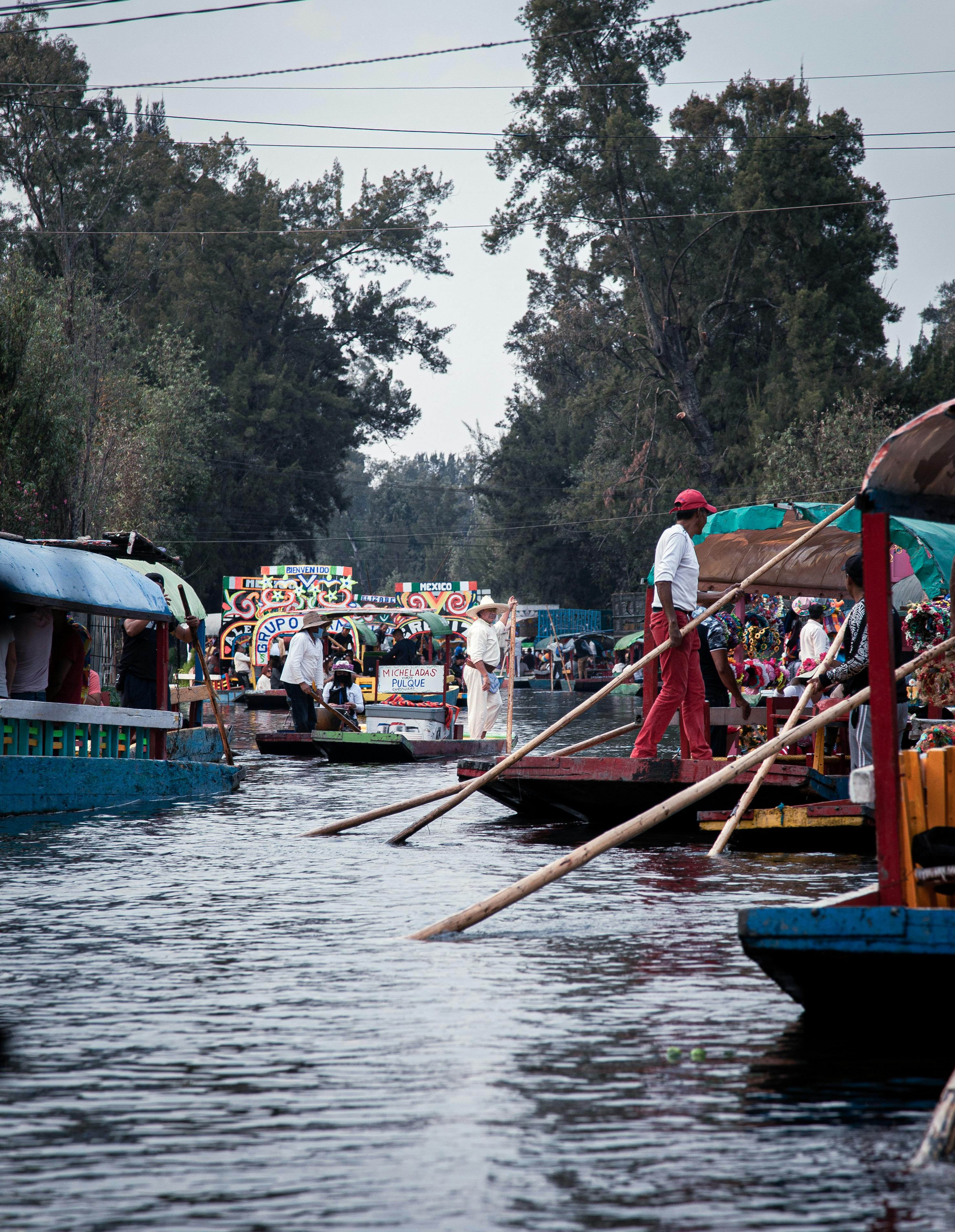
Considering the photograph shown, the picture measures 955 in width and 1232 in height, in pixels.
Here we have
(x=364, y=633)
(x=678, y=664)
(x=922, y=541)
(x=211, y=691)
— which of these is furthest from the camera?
(x=364, y=633)

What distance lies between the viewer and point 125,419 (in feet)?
125

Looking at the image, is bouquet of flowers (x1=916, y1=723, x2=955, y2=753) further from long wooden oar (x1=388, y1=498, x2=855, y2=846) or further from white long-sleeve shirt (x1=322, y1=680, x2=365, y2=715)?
white long-sleeve shirt (x1=322, y1=680, x2=365, y2=715)

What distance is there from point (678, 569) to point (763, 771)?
250 centimetres

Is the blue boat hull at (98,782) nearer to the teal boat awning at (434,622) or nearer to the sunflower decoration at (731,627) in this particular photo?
the sunflower decoration at (731,627)

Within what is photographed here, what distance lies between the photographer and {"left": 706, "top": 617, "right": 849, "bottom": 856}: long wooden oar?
29.3 feet

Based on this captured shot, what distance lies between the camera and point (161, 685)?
14.7 metres

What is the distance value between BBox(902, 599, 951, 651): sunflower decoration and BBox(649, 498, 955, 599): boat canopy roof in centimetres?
299

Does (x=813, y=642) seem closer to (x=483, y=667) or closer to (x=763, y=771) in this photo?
(x=483, y=667)

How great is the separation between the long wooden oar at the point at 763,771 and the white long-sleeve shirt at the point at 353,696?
39.6 feet

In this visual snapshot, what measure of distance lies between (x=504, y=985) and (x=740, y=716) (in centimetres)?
806

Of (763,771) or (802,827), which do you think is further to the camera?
(802,827)

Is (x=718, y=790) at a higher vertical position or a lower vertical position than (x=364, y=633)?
lower

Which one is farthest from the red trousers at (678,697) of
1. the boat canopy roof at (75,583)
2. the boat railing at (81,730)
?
the boat canopy roof at (75,583)

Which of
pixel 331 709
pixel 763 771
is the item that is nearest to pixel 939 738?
pixel 763 771
